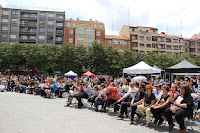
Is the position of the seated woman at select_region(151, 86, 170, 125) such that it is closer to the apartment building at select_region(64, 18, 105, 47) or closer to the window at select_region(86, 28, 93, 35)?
the apartment building at select_region(64, 18, 105, 47)

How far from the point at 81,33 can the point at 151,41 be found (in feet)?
94.7

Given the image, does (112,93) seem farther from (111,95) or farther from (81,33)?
(81,33)

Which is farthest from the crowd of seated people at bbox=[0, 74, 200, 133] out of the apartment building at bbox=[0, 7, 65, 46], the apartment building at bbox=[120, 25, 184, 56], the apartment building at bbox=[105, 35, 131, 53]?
the apartment building at bbox=[120, 25, 184, 56]

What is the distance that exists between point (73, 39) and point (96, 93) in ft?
160

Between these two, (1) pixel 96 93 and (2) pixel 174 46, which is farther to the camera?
(2) pixel 174 46

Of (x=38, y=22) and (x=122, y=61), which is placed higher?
(x=38, y=22)

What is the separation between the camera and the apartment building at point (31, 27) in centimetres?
5525

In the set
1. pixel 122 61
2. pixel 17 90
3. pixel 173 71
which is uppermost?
pixel 122 61

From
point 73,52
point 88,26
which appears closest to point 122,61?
point 73,52

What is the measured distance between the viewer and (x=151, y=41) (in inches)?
2601

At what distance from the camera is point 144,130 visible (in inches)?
215

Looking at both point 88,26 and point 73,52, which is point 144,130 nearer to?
point 73,52

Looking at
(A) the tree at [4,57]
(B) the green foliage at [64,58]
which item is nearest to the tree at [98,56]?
(B) the green foliage at [64,58]

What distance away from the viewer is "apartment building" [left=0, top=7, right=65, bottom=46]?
55.2 meters
